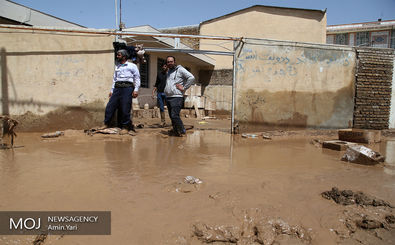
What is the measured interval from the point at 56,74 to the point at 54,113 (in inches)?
32.4

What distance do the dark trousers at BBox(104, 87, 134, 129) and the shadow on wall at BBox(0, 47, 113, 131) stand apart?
0.41 meters

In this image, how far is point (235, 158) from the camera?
3.41 meters

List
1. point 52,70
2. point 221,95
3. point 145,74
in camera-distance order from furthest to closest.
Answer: point 221,95 < point 145,74 < point 52,70

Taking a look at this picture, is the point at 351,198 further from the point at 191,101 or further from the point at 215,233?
the point at 191,101

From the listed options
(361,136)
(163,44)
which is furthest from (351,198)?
(163,44)

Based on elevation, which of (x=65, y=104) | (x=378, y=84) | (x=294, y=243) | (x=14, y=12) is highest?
(x=14, y=12)

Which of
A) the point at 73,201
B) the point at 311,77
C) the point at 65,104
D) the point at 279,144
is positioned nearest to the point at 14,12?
the point at 65,104

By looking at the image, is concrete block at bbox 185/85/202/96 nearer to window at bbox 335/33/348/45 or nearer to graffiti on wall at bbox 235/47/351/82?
graffiti on wall at bbox 235/47/351/82

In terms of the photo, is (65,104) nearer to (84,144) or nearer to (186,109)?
(84,144)

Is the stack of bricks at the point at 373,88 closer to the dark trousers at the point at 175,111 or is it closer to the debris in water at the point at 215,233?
the dark trousers at the point at 175,111

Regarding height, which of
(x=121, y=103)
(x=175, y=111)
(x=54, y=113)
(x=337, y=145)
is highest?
(x=121, y=103)

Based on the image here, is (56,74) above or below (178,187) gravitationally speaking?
above

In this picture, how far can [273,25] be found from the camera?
15.4m

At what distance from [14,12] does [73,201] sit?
685 centimetres
